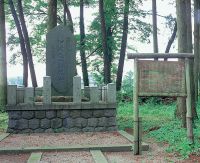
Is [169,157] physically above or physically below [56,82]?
below

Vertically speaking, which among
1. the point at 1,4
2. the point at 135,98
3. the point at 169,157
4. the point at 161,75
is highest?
the point at 1,4

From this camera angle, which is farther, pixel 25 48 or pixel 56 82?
pixel 25 48

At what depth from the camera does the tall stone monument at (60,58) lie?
443 inches

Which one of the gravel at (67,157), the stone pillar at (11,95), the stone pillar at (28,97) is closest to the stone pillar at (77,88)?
the stone pillar at (28,97)

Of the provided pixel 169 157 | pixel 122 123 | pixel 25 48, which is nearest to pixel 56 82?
pixel 122 123

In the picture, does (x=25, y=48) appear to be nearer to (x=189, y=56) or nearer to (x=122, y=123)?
(x=122, y=123)

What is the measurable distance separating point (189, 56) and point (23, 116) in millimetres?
5105

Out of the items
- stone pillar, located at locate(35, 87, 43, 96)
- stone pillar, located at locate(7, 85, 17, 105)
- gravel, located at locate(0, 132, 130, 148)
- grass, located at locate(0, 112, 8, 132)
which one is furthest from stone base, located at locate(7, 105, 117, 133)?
stone pillar, located at locate(35, 87, 43, 96)

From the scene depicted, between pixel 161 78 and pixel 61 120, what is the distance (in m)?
3.97

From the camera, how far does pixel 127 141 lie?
834 cm

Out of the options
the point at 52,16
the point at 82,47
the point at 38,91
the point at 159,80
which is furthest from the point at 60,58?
the point at 82,47

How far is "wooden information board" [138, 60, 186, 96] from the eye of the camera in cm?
721

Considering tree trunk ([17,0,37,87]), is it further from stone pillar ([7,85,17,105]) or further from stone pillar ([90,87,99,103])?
stone pillar ([90,87,99,103])

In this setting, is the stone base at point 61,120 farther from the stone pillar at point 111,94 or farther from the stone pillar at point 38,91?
the stone pillar at point 38,91
